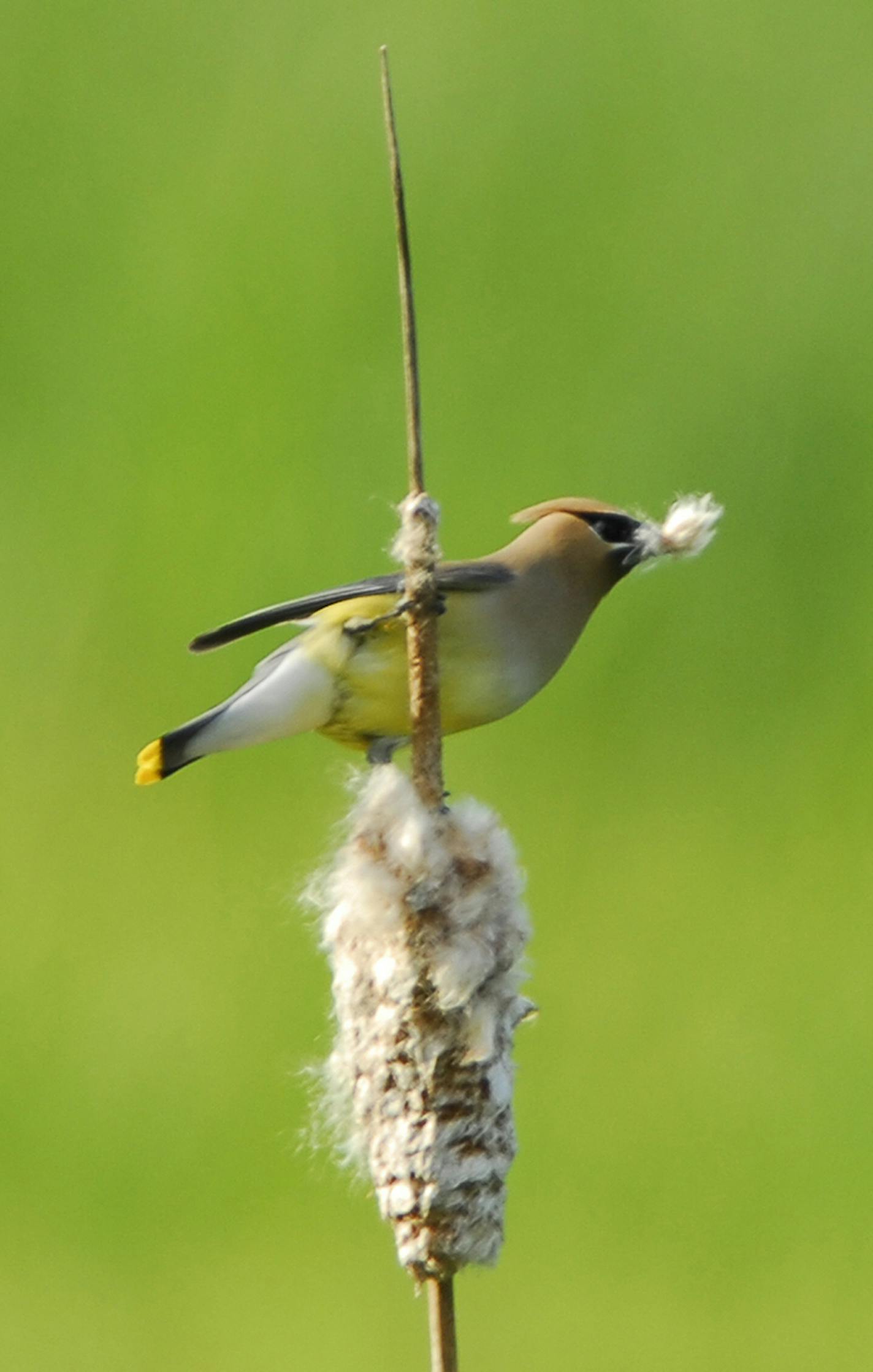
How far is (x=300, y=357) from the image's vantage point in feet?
18.0

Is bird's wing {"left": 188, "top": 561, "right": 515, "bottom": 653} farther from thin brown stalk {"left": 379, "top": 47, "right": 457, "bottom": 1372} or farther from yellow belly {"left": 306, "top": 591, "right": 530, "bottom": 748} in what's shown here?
thin brown stalk {"left": 379, "top": 47, "right": 457, "bottom": 1372}

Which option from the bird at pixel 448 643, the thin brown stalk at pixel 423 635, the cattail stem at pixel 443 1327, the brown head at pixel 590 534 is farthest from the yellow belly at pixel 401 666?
the cattail stem at pixel 443 1327

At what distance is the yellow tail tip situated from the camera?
2.12 meters

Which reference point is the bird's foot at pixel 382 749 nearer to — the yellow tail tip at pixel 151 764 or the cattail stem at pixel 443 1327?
the yellow tail tip at pixel 151 764

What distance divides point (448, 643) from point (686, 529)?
0.32 meters

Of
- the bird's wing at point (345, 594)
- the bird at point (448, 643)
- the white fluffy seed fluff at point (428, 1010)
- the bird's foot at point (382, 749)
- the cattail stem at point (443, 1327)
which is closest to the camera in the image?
the cattail stem at point (443, 1327)

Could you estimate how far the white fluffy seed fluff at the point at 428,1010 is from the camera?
164 cm

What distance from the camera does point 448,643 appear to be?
7.36 feet

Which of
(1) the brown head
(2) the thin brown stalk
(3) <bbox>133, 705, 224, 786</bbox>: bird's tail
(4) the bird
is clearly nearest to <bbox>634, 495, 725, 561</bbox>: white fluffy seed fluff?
(4) the bird

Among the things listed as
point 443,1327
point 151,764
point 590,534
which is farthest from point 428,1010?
point 590,534

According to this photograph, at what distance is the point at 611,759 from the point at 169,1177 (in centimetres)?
169

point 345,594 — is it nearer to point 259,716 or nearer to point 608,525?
point 259,716

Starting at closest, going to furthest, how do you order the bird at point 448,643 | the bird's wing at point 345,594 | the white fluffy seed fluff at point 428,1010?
1. the white fluffy seed fluff at point 428,1010
2. the bird's wing at point 345,594
3. the bird at point 448,643

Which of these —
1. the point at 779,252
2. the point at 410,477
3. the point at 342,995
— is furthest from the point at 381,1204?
the point at 779,252
